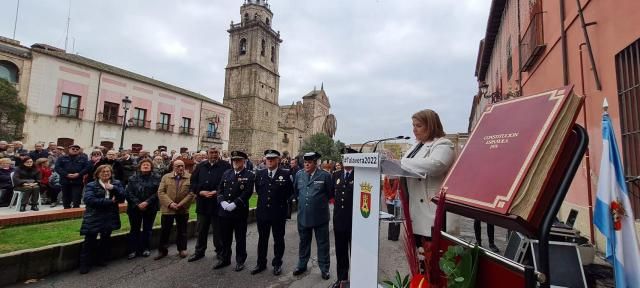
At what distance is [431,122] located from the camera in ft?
8.36

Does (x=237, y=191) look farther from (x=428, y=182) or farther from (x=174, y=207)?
(x=428, y=182)

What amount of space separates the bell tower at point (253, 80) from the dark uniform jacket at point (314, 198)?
1732 inches

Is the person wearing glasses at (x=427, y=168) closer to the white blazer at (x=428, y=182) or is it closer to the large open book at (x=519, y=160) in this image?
the white blazer at (x=428, y=182)

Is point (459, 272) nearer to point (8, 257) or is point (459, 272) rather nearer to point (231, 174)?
point (231, 174)

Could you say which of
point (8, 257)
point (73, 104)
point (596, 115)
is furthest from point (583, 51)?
point (73, 104)

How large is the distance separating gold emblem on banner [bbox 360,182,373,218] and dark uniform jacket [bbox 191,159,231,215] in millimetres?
4012

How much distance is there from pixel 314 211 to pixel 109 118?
2944 centimetres

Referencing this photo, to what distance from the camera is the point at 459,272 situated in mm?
1631

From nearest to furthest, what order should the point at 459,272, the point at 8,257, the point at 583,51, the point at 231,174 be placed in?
the point at 459,272, the point at 8,257, the point at 231,174, the point at 583,51

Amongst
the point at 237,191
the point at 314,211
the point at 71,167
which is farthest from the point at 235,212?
the point at 71,167

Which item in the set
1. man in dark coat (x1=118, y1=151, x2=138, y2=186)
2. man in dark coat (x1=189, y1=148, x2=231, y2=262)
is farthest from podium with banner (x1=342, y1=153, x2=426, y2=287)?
man in dark coat (x1=118, y1=151, x2=138, y2=186)

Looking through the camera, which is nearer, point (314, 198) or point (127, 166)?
point (314, 198)

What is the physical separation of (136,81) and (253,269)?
98.0 feet

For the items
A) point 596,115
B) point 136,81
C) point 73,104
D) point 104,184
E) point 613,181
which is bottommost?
point 104,184
